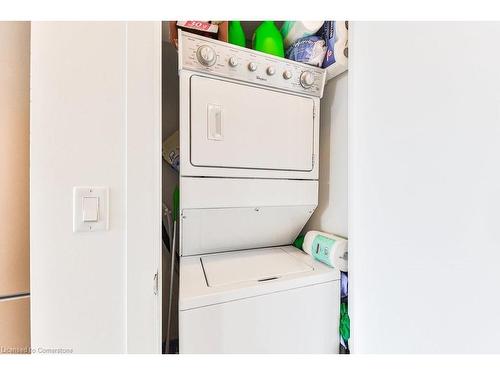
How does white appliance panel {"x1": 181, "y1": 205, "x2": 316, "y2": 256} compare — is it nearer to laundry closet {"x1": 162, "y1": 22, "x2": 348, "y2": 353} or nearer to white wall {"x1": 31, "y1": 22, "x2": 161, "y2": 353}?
laundry closet {"x1": 162, "y1": 22, "x2": 348, "y2": 353}

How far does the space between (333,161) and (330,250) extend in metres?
0.63

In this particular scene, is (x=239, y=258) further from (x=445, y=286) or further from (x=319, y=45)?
(x=319, y=45)

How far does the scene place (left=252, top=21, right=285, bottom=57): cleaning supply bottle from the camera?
54.8 inches

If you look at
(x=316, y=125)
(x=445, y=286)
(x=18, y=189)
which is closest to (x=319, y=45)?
(x=316, y=125)

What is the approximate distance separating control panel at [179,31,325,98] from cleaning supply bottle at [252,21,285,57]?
0.16m

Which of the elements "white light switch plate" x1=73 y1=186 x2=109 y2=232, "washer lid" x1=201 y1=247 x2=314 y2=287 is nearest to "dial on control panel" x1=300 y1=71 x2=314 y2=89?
"washer lid" x1=201 y1=247 x2=314 y2=287

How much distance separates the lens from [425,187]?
0.76 m

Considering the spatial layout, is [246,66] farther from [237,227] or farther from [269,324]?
[269,324]

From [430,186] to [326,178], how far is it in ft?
2.75

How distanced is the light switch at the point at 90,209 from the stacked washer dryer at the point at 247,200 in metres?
0.50

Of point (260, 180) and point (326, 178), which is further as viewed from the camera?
point (326, 178)

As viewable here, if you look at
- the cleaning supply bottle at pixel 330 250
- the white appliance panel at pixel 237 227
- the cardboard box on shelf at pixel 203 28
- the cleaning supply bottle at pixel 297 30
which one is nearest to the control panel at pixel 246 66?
the cardboard box on shelf at pixel 203 28

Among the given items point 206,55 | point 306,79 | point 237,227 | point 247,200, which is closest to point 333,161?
point 306,79
